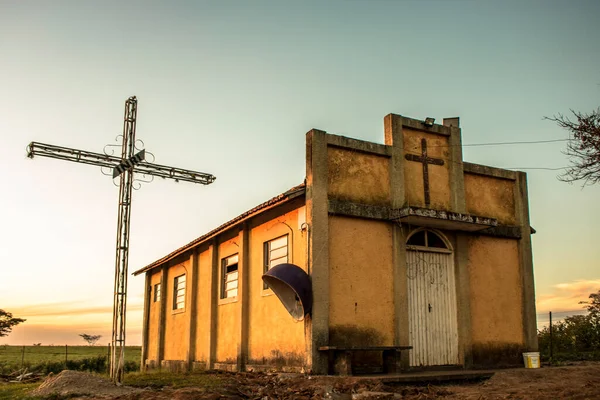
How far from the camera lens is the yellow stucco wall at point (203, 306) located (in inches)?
717

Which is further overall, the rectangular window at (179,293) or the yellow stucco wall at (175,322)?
the rectangular window at (179,293)

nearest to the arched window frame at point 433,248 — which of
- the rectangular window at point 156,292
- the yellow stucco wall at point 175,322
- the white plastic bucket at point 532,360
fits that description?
the white plastic bucket at point 532,360

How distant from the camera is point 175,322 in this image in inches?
851

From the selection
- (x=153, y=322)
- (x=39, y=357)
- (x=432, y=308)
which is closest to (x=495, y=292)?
(x=432, y=308)

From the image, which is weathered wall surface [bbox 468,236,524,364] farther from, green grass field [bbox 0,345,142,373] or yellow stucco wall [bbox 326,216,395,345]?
green grass field [bbox 0,345,142,373]

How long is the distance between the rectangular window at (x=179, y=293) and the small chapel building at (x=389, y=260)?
495 centimetres

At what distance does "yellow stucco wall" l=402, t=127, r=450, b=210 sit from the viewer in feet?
45.2

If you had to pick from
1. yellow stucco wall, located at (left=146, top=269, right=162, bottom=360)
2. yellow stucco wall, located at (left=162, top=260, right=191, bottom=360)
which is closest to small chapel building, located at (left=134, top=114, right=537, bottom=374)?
yellow stucco wall, located at (left=162, top=260, right=191, bottom=360)

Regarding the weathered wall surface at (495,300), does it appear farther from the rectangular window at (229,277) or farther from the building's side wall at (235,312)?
the rectangular window at (229,277)

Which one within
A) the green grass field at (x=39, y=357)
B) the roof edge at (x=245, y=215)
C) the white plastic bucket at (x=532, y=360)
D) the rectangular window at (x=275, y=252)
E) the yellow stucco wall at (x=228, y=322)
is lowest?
the green grass field at (x=39, y=357)

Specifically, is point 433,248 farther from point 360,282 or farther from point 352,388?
point 352,388

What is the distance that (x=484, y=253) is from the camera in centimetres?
1462

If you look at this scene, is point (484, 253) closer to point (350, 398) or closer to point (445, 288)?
point (445, 288)

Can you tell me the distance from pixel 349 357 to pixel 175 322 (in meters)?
11.7
